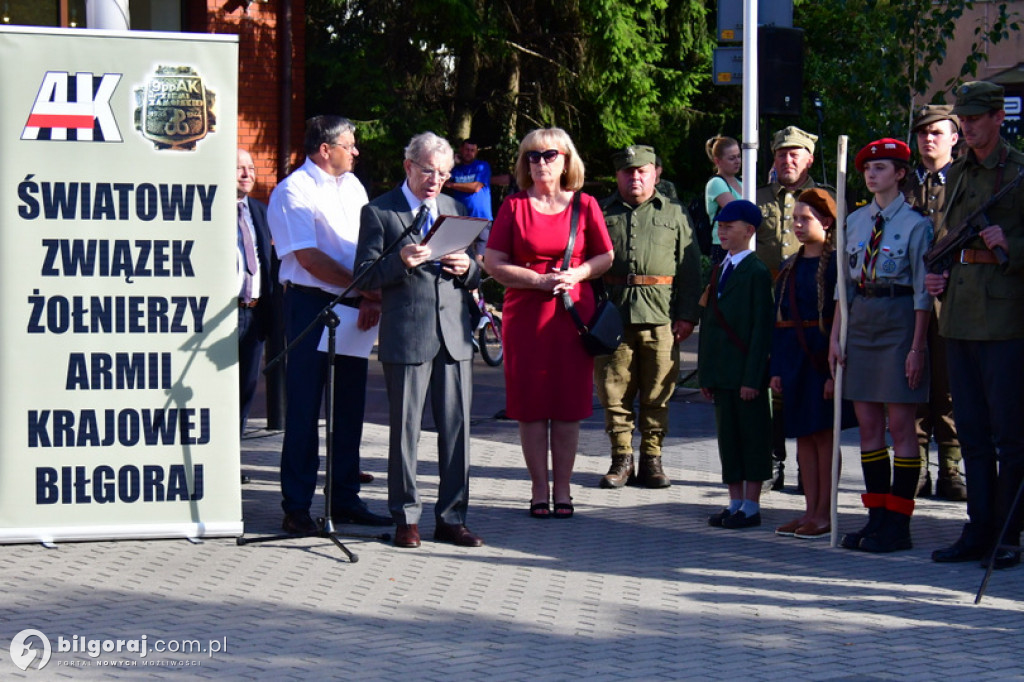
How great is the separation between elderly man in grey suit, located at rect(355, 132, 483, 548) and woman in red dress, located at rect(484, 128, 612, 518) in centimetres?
63

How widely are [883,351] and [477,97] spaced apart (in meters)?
16.0

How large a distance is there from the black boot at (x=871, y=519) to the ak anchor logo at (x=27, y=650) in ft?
12.9

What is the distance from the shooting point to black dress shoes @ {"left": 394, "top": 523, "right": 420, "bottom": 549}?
7.14 metres

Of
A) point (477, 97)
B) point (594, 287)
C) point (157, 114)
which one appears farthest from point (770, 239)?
point (477, 97)

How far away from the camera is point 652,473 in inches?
352

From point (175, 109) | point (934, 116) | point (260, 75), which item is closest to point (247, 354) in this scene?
point (175, 109)

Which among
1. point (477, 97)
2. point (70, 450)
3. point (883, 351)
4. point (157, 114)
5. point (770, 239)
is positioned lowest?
point (70, 450)

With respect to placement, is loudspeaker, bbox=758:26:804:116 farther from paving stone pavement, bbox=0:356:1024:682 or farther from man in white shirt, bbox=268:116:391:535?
man in white shirt, bbox=268:116:391:535

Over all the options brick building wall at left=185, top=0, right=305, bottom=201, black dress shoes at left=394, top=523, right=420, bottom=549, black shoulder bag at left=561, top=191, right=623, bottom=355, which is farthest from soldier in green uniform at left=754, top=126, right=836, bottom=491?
brick building wall at left=185, top=0, right=305, bottom=201

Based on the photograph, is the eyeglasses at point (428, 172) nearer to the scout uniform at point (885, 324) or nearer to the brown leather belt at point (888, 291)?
the scout uniform at point (885, 324)

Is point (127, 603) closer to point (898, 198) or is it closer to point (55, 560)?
point (55, 560)

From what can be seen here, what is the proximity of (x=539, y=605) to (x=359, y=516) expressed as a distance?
2.01 meters

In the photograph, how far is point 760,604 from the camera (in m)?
6.08

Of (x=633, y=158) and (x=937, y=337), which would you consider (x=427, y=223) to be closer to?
(x=633, y=158)
